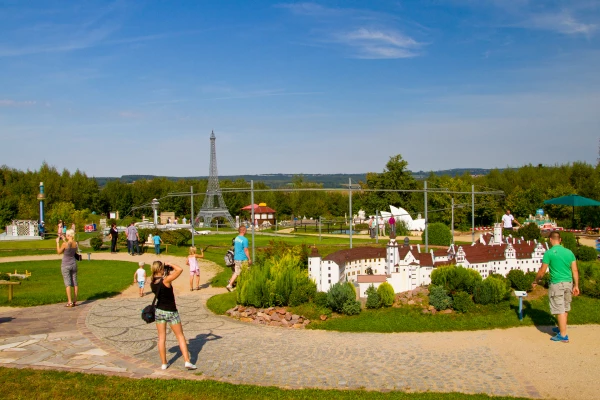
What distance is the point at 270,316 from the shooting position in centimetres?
1180

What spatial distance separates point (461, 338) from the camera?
10289 mm

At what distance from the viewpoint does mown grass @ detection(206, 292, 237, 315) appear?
12688mm

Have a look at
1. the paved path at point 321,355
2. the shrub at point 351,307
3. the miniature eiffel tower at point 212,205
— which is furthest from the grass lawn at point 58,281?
the miniature eiffel tower at point 212,205

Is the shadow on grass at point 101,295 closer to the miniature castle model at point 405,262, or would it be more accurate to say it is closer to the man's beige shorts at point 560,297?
the miniature castle model at point 405,262

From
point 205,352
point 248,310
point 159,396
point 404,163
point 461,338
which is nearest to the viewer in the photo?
point 159,396

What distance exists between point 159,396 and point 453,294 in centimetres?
763

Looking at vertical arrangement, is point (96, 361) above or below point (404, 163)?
below

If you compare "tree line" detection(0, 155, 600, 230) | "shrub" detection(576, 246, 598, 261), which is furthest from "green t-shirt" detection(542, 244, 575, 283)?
"tree line" detection(0, 155, 600, 230)

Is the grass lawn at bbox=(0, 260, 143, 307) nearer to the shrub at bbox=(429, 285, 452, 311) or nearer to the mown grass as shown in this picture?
the mown grass

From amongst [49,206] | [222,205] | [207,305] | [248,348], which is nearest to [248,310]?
[207,305]

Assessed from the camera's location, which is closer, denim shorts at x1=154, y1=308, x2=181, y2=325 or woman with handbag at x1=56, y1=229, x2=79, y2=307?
denim shorts at x1=154, y1=308, x2=181, y2=325

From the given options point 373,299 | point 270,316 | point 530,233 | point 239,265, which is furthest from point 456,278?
point 530,233

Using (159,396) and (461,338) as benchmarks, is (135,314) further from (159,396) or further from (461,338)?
(461,338)

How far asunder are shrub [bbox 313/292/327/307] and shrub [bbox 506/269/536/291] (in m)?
5.15
